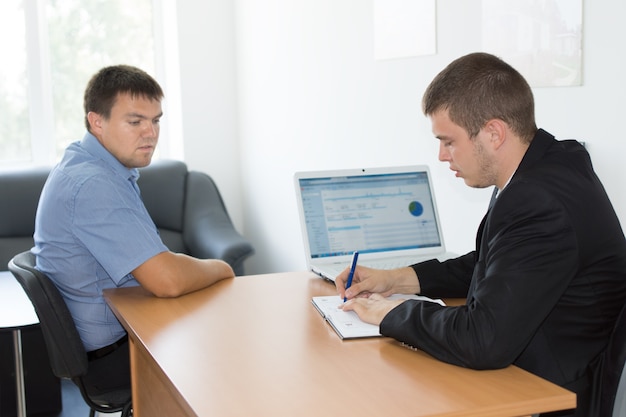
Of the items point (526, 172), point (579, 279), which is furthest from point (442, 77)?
point (579, 279)

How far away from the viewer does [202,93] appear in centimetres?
487

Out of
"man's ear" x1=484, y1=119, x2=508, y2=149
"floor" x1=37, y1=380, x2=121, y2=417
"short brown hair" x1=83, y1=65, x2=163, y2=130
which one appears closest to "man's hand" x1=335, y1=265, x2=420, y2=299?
"man's ear" x1=484, y1=119, x2=508, y2=149

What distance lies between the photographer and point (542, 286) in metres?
1.44

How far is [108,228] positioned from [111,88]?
535 mm

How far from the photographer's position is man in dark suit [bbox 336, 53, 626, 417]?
144cm

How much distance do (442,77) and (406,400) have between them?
72 centimetres

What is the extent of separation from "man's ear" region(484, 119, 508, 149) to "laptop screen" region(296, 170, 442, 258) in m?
0.76

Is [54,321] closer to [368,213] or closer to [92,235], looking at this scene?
[92,235]

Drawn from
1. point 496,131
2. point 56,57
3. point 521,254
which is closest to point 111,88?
point 496,131

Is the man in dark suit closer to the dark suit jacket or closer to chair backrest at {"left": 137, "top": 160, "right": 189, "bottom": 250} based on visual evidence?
the dark suit jacket

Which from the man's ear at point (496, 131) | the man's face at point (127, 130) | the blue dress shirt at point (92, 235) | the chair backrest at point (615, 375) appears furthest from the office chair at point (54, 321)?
the chair backrest at point (615, 375)

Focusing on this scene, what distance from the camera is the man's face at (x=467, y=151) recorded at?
1.64 meters

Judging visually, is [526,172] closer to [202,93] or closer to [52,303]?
[52,303]

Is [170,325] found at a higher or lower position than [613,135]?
lower
